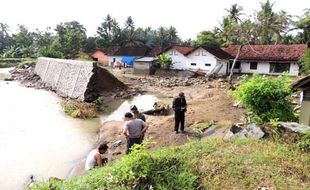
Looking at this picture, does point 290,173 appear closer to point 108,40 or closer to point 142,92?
point 142,92

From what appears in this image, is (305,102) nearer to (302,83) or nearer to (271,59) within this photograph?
(302,83)

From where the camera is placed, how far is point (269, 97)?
11.4 m

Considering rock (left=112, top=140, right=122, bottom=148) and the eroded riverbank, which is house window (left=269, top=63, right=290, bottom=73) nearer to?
the eroded riverbank

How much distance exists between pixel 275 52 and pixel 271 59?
1306 millimetres

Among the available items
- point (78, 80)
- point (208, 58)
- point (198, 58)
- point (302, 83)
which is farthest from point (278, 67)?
point (302, 83)

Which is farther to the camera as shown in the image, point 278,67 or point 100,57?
point 100,57

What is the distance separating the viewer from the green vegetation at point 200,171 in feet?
20.6

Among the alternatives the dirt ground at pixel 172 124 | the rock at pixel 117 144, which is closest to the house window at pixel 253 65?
the dirt ground at pixel 172 124

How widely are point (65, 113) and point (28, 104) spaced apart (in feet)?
17.2

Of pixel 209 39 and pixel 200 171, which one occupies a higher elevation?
pixel 209 39

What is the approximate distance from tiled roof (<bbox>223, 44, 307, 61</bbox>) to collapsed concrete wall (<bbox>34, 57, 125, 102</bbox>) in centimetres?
1810

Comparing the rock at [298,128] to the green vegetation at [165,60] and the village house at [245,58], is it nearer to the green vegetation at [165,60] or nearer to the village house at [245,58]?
the village house at [245,58]

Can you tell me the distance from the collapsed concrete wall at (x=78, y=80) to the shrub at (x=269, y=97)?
14374mm

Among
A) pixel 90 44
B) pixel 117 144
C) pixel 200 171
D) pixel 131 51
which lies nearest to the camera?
pixel 200 171
